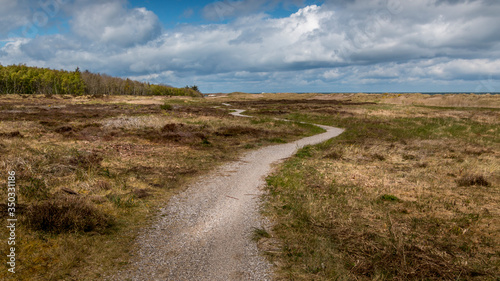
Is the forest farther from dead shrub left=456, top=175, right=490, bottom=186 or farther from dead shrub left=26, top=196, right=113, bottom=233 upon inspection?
dead shrub left=456, top=175, right=490, bottom=186

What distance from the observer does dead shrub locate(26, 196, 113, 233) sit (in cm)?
759

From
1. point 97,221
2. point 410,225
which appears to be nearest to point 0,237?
point 97,221

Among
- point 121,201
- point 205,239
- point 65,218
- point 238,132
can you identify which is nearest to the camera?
point 65,218

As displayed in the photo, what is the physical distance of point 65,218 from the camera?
7730mm

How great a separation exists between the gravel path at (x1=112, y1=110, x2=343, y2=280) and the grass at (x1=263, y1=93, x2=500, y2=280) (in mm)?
736

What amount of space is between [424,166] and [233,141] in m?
15.6

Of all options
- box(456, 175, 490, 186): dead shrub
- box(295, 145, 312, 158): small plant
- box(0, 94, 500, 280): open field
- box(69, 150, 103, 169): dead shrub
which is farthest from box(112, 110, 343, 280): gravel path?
box(456, 175, 490, 186): dead shrub

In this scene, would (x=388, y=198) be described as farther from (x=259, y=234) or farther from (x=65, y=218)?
(x=65, y=218)

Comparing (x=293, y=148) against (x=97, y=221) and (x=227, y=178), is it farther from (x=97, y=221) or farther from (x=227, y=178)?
(x=97, y=221)

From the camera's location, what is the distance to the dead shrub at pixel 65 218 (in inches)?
299

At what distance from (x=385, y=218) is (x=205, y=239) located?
20.2 ft

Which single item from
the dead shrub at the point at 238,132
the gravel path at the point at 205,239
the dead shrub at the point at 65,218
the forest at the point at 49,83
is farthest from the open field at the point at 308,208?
the forest at the point at 49,83

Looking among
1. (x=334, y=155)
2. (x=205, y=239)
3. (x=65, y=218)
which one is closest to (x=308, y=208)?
(x=205, y=239)

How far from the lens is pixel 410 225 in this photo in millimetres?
8922
